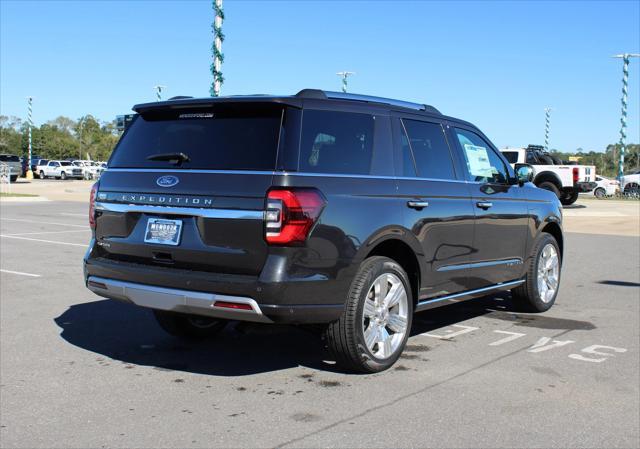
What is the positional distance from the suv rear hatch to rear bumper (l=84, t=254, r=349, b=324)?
92mm

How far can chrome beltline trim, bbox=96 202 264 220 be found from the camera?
4.56 meters

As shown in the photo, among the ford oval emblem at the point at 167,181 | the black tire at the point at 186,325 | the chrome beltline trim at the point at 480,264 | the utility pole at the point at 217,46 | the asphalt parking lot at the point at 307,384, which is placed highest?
the utility pole at the point at 217,46

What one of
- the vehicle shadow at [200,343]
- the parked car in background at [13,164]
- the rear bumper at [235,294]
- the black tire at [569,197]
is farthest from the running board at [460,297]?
the parked car in background at [13,164]

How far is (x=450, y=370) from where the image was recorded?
533cm

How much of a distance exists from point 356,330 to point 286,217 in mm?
1010

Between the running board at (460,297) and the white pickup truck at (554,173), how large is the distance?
18.2m

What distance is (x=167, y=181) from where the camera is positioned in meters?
4.94

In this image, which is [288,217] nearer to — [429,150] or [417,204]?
[417,204]

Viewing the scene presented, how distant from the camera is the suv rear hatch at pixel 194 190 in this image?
460 cm

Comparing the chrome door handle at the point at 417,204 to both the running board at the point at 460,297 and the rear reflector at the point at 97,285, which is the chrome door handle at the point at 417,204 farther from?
the rear reflector at the point at 97,285

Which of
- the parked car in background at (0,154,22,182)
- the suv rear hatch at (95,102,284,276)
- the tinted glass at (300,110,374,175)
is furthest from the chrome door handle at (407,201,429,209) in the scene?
the parked car in background at (0,154,22,182)

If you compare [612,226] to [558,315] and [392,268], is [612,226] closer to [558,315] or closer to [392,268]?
[558,315]

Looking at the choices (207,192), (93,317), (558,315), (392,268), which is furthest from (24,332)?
(558,315)

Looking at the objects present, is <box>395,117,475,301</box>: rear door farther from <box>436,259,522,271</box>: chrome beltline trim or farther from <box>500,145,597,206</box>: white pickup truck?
<box>500,145,597,206</box>: white pickup truck
